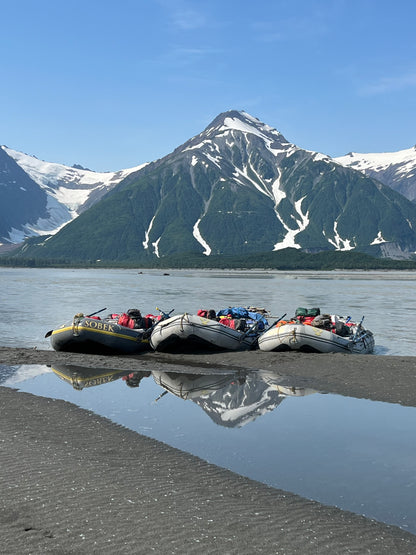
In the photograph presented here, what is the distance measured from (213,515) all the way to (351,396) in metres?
13.0

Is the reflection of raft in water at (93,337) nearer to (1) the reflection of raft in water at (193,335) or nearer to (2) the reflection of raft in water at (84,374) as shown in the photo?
(1) the reflection of raft in water at (193,335)

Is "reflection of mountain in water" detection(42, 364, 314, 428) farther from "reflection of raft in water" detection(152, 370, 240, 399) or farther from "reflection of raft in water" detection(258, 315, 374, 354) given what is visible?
"reflection of raft in water" detection(258, 315, 374, 354)

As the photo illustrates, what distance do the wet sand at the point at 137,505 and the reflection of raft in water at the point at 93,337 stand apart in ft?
50.3

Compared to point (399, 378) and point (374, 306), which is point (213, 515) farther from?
point (374, 306)

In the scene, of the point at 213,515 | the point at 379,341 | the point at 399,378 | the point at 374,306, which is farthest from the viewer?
the point at 374,306

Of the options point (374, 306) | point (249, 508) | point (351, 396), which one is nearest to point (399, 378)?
point (351, 396)

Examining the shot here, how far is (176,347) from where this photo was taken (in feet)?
110

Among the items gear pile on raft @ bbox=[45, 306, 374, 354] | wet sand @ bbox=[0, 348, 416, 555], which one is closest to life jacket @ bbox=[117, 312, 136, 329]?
gear pile on raft @ bbox=[45, 306, 374, 354]

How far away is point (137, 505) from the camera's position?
10.4 meters

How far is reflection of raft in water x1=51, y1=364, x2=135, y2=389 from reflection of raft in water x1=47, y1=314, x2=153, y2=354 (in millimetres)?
3375

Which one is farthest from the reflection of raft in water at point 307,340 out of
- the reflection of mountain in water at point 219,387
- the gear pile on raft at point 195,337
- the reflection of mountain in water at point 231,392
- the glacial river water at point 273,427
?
the glacial river water at point 273,427

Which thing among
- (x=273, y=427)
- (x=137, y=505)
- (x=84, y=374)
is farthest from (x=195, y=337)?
(x=137, y=505)

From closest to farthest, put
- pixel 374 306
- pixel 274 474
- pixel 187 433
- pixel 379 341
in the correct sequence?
1. pixel 274 474
2. pixel 187 433
3. pixel 379 341
4. pixel 374 306

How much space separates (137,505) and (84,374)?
17.1 metres
